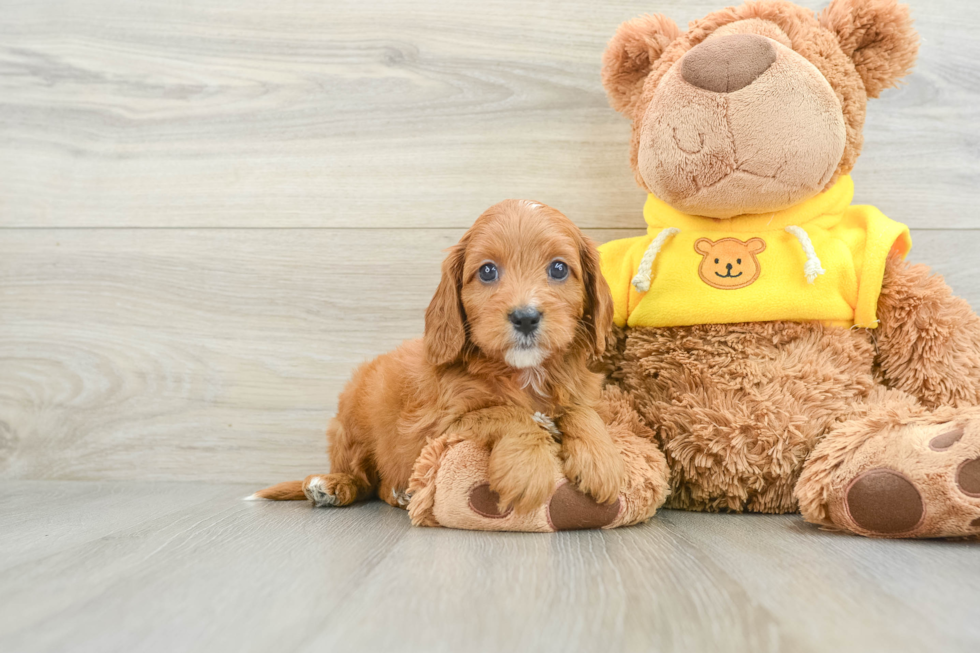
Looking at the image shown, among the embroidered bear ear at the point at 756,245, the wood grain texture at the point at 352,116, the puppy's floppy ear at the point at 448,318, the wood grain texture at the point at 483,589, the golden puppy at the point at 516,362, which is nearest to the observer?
the wood grain texture at the point at 483,589

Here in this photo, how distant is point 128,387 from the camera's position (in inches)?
78.1

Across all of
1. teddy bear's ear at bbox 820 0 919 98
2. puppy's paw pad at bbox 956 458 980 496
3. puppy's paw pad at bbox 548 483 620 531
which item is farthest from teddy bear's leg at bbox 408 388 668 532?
teddy bear's ear at bbox 820 0 919 98

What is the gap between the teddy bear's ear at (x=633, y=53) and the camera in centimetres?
156

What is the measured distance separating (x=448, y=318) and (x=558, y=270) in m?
0.24

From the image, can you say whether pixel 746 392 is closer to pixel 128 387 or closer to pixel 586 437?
pixel 586 437

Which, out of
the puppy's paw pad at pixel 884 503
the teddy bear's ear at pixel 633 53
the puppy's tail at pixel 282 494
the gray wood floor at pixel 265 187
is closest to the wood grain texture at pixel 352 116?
the gray wood floor at pixel 265 187

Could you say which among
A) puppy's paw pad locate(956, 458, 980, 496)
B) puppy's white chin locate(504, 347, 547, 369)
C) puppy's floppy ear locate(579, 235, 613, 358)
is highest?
puppy's floppy ear locate(579, 235, 613, 358)

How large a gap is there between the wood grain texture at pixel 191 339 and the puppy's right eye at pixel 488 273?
0.64m

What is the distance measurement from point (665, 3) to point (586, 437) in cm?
131

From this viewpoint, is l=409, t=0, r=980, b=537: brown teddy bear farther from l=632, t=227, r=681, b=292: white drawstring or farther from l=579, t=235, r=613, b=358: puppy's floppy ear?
l=579, t=235, r=613, b=358: puppy's floppy ear

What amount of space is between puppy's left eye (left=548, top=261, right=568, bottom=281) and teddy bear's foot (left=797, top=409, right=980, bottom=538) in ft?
1.95

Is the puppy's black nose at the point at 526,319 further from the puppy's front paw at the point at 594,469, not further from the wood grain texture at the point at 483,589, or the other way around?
the wood grain texture at the point at 483,589

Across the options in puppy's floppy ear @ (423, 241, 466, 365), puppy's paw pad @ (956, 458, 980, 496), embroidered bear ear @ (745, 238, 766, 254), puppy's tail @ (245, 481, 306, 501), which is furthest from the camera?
puppy's tail @ (245, 481, 306, 501)

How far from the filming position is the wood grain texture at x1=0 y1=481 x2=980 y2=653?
0.77m
